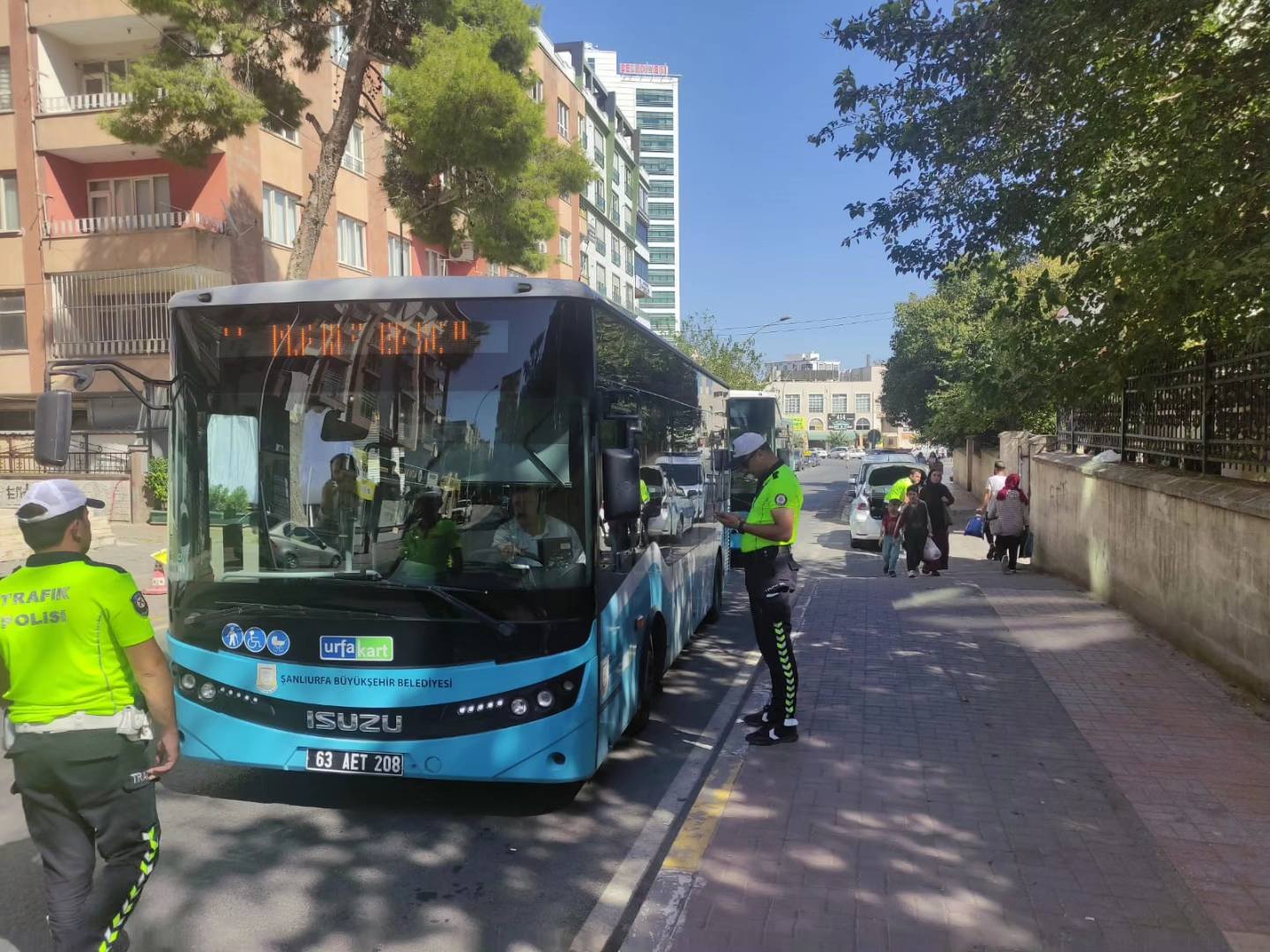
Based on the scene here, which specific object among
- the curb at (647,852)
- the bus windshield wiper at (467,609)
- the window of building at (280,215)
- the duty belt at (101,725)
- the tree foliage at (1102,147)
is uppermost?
the window of building at (280,215)

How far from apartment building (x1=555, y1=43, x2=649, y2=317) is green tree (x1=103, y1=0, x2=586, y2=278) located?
23549 mm

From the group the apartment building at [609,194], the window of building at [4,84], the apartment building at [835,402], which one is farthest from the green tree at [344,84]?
the apartment building at [835,402]

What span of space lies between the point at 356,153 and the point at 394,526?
24.0 metres

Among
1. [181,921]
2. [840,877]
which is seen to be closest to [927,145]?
[840,877]

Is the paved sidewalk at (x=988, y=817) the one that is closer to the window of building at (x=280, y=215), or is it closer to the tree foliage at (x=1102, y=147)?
the tree foliage at (x=1102, y=147)

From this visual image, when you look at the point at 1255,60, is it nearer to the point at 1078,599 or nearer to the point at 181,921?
the point at 1078,599

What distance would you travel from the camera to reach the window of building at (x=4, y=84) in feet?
72.7

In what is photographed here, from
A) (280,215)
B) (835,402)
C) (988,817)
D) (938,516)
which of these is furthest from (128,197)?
(835,402)

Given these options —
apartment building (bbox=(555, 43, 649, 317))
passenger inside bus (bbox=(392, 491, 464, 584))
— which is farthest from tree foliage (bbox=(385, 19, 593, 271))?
apartment building (bbox=(555, 43, 649, 317))

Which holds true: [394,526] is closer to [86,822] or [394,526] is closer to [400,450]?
[400,450]

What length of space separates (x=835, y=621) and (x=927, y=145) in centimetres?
548

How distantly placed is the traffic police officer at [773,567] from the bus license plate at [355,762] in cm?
242

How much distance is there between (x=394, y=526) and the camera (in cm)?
480

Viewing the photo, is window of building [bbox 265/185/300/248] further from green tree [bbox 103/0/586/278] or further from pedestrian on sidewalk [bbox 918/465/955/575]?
pedestrian on sidewalk [bbox 918/465/955/575]
